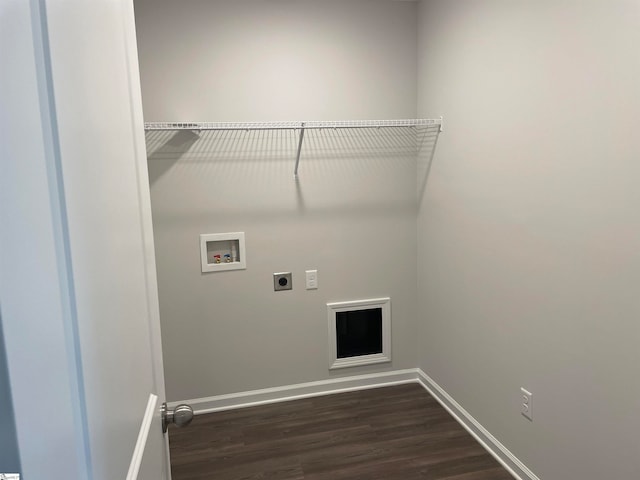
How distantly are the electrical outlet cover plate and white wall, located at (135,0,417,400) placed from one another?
4cm

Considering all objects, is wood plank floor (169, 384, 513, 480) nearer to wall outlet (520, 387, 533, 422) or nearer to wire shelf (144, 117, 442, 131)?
wall outlet (520, 387, 533, 422)

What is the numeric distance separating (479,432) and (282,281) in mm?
1462

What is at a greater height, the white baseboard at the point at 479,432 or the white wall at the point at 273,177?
the white wall at the point at 273,177

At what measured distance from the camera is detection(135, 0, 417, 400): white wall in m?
2.63

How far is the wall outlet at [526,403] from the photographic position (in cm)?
209

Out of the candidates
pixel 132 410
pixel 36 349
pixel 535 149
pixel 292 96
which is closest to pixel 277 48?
pixel 292 96

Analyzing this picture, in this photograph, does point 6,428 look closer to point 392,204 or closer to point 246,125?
point 246,125

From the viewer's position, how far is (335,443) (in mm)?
2520

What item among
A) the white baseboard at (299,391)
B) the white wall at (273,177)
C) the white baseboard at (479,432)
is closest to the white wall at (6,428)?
the white baseboard at (479,432)

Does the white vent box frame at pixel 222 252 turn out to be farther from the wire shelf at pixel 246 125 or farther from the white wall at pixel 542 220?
the white wall at pixel 542 220

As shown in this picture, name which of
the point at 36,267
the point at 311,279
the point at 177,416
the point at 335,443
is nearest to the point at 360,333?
the point at 311,279

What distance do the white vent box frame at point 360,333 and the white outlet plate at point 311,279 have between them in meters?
0.22

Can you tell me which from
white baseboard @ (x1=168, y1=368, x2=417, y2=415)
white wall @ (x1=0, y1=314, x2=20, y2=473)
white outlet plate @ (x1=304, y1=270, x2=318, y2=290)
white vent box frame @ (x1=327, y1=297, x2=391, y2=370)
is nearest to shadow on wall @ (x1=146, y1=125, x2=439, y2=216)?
white outlet plate @ (x1=304, y1=270, x2=318, y2=290)

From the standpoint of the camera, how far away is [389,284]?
3.12 metres
